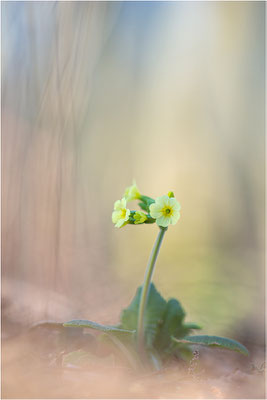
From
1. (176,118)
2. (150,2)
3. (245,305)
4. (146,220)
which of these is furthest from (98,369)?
(150,2)

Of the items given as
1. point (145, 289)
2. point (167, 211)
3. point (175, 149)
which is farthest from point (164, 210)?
point (175, 149)

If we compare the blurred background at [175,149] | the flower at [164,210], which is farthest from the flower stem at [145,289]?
the blurred background at [175,149]

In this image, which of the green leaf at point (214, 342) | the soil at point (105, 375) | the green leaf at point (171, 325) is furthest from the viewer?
the green leaf at point (171, 325)

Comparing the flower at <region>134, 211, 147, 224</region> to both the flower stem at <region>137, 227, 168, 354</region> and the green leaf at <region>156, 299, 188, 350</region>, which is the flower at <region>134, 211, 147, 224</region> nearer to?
the flower stem at <region>137, 227, 168, 354</region>

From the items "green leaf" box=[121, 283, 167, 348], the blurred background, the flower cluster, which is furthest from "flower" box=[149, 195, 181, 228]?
the blurred background

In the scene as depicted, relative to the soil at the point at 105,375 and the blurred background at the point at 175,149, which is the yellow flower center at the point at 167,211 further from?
A: the blurred background at the point at 175,149

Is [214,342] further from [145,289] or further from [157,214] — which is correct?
[157,214]
